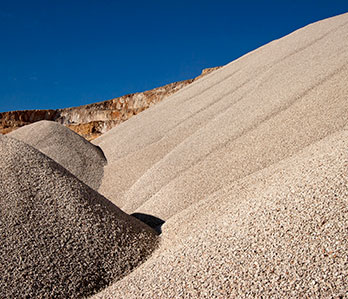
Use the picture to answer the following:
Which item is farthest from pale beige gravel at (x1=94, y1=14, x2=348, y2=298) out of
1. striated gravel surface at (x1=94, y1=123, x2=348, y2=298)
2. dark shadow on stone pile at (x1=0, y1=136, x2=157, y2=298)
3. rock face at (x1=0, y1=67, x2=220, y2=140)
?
rock face at (x1=0, y1=67, x2=220, y2=140)

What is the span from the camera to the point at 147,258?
9.04 ft

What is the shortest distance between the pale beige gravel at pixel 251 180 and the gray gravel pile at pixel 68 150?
276mm

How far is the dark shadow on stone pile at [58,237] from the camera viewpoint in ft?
7.80

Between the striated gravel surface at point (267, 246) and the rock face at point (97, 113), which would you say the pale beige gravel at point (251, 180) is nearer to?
the striated gravel surface at point (267, 246)

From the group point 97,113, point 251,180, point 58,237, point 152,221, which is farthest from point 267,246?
point 97,113

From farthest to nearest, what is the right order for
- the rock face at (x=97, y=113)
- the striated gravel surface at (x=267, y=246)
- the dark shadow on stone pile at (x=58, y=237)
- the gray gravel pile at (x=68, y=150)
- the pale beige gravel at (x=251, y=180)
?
the rock face at (x=97, y=113) < the gray gravel pile at (x=68, y=150) < the dark shadow on stone pile at (x=58, y=237) < the pale beige gravel at (x=251, y=180) < the striated gravel surface at (x=267, y=246)

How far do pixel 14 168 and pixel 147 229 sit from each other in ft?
4.96

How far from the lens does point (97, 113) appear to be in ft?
69.9

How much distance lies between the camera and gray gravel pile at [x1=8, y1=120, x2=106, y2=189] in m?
6.19

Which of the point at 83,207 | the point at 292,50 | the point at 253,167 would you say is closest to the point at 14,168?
the point at 83,207

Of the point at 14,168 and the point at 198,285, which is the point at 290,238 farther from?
the point at 14,168

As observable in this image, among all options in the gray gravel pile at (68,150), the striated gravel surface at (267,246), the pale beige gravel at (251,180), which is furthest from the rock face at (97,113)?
the striated gravel surface at (267,246)

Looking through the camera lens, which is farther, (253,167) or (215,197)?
(253,167)

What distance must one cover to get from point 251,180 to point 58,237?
1.98 m
